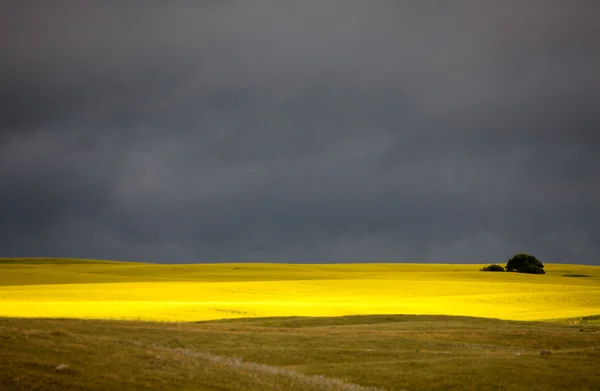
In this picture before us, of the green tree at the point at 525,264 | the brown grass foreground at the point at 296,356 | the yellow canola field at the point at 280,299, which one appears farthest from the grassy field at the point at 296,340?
the green tree at the point at 525,264

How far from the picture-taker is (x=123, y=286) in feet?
245

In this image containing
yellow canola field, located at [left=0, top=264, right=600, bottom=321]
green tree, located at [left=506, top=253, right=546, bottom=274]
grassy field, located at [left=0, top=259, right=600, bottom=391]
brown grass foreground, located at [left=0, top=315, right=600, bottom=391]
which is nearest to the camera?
brown grass foreground, located at [left=0, top=315, right=600, bottom=391]

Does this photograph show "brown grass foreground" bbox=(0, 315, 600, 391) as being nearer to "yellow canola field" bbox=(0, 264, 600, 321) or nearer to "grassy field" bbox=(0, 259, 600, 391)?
"grassy field" bbox=(0, 259, 600, 391)

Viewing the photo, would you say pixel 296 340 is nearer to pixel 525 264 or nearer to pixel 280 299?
pixel 280 299

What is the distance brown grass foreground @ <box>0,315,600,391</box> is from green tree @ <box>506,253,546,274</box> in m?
77.4

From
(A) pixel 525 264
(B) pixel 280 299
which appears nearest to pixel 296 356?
(B) pixel 280 299

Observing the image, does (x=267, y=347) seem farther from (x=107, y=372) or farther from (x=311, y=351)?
(x=107, y=372)

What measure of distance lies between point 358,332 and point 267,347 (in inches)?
349

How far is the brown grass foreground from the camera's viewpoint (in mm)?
18156

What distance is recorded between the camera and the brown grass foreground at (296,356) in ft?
59.6

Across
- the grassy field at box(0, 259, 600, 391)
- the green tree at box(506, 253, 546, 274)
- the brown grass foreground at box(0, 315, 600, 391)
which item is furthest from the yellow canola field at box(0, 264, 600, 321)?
the green tree at box(506, 253, 546, 274)

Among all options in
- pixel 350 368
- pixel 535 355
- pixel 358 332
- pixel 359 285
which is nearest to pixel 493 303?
pixel 359 285

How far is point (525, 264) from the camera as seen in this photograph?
12206 centimetres

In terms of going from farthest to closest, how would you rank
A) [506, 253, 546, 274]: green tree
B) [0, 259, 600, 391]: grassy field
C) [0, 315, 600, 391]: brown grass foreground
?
[506, 253, 546, 274]: green tree < [0, 259, 600, 391]: grassy field < [0, 315, 600, 391]: brown grass foreground
